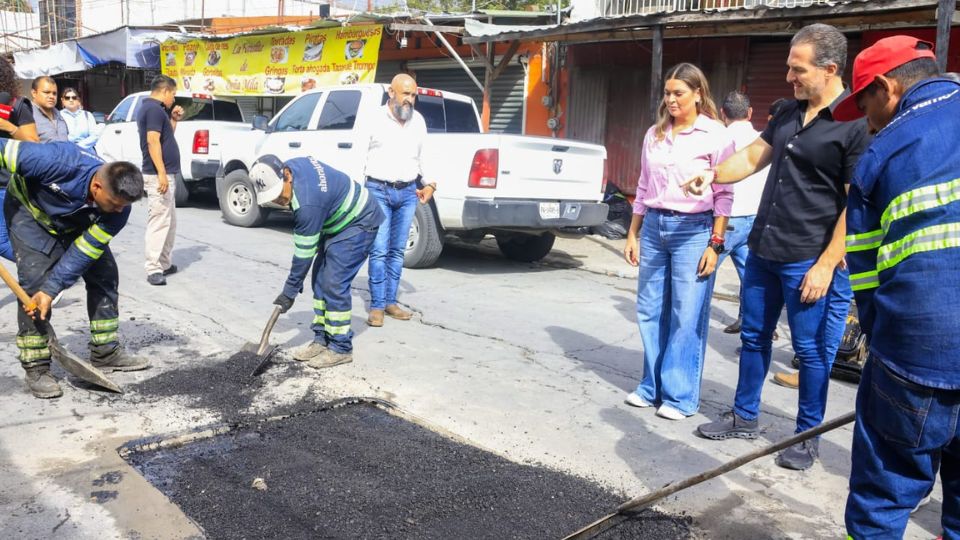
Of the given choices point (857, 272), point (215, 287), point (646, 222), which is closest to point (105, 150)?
point (215, 287)

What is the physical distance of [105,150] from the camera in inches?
558

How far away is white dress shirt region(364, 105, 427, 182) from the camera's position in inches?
244

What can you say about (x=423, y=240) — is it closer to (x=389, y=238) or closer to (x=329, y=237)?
(x=389, y=238)

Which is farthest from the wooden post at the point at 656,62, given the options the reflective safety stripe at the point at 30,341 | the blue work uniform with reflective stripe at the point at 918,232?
the blue work uniform with reflective stripe at the point at 918,232

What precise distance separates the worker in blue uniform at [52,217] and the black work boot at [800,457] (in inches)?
143

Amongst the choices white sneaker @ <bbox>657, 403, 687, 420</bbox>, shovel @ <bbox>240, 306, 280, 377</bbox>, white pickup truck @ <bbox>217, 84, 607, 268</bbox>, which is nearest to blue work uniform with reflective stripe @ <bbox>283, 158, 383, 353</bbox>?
shovel @ <bbox>240, 306, 280, 377</bbox>

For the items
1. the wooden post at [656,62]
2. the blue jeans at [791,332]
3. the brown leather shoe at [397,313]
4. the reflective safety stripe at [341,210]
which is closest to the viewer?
the blue jeans at [791,332]

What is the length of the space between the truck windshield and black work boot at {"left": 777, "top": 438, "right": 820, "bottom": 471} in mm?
11741

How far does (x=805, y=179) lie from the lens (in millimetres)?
3727

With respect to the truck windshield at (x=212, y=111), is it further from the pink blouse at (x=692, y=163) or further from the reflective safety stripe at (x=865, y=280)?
the reflective safety stripe at (x=865, y=280)

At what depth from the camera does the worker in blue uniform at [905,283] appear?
209 cm

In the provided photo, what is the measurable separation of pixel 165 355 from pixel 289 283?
3.84 ft

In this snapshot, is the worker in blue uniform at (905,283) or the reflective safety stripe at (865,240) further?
the reflective safety stripe at (865,240)

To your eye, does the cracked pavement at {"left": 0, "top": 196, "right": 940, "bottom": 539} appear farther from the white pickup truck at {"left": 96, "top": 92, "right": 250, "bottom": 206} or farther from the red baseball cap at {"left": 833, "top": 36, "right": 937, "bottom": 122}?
the white pickup truck at {"left": 96, "top": 92, "right": 250, "bottom": 206}
